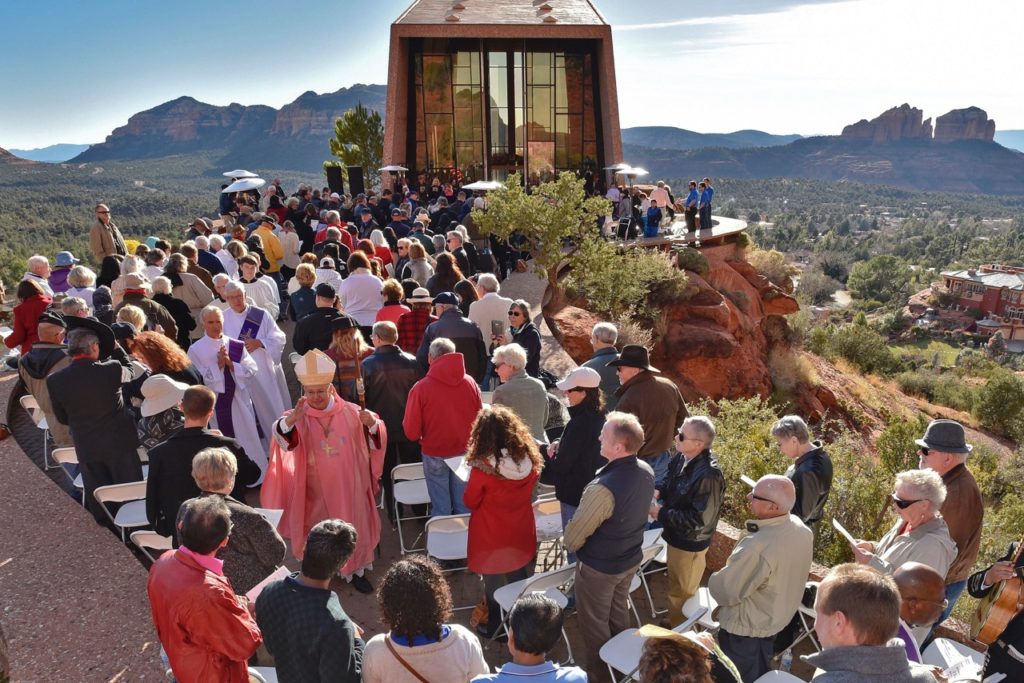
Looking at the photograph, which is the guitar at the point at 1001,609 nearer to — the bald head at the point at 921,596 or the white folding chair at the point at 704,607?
the bald head at the point at 921,596

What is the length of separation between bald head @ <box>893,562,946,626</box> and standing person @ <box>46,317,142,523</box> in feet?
16.7

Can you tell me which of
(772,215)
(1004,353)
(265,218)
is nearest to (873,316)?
(1004,353)

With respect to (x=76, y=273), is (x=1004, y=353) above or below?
below

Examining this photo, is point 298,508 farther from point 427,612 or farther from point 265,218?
point 265,218

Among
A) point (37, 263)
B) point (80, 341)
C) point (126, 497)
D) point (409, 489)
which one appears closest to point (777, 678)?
point (409, 489)

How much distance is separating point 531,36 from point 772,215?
388 feet

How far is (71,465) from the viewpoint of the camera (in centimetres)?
636

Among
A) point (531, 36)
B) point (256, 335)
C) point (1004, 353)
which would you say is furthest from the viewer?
point (1004, 353)

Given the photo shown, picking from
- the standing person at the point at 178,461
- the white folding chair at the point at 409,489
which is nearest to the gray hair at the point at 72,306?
the standing person at the point at 178,461

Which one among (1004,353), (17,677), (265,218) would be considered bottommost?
(1004,353)

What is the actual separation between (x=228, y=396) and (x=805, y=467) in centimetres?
492

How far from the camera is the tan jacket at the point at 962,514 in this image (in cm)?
→ 409

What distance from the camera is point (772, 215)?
129 m

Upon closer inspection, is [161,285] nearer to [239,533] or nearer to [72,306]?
[72,306]
